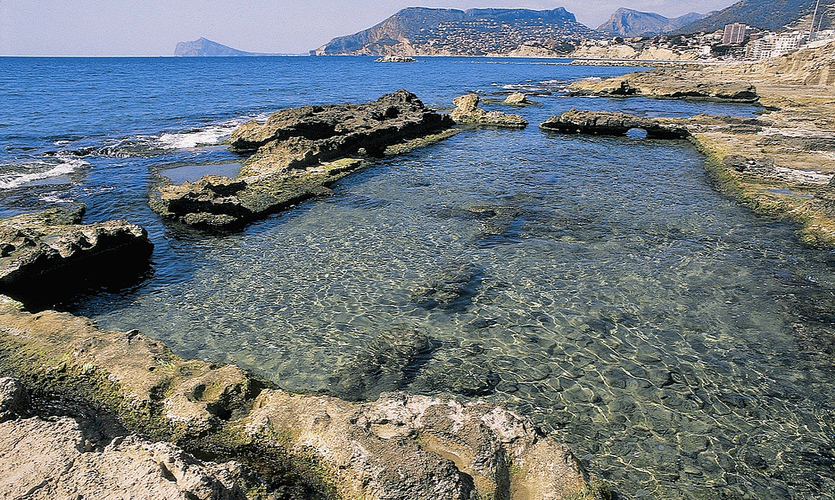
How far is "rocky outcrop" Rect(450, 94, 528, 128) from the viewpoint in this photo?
34375mm

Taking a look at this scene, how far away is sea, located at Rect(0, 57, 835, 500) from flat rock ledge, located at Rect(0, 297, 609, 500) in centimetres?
185

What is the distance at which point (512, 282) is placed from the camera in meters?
11.4

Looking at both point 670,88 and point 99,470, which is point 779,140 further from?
point 670,88

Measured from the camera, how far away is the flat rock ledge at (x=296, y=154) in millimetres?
15461

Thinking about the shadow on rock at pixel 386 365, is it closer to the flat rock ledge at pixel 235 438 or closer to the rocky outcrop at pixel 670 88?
the flat rock ledge at pixel 235 438

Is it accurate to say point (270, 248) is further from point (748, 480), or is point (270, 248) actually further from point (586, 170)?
point (586, 170)

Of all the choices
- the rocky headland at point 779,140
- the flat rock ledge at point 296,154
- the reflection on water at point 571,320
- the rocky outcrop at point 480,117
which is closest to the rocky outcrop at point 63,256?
the reflection on water at point 571,320

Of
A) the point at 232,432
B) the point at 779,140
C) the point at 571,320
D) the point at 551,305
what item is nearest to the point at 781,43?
the point at 779,140

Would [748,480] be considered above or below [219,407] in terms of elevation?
below

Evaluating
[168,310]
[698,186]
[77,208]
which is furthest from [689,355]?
[77,208]

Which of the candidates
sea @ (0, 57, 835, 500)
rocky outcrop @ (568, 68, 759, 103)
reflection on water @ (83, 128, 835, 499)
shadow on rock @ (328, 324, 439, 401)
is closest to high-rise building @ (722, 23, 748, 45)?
rocky outcrop @ (568, 68, 759, 103)

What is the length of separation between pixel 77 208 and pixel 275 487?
14.0m

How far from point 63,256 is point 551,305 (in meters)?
11.0

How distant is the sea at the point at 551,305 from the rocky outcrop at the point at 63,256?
2.25ft
